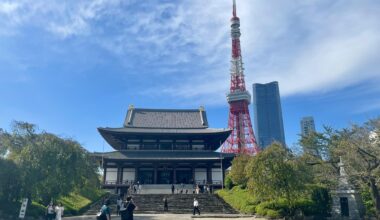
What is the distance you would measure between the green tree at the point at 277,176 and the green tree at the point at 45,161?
12.2 metres

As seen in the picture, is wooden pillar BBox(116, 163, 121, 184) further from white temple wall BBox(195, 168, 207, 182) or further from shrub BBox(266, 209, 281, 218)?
shrub BBox(266, 209, 281, 218)

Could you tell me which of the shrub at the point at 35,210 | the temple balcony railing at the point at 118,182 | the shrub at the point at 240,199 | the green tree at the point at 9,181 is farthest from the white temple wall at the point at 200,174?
the green tree at the point at 9,181

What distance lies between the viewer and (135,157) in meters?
38.0

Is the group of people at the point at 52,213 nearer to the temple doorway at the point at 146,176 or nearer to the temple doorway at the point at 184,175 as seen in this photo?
the temple doorway at the point at 146,176

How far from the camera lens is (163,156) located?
38969 mm

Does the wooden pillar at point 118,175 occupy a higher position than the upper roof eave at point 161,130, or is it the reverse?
the upper roof eave at point 161,130

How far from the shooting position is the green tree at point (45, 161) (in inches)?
779

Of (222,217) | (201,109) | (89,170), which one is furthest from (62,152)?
(201,109)

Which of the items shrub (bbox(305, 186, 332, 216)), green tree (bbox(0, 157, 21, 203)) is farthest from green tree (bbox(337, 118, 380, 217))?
green tree (bbox(0, 157, 21, 203))

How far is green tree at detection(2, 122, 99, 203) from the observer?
19781mm

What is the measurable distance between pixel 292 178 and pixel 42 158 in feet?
54.1

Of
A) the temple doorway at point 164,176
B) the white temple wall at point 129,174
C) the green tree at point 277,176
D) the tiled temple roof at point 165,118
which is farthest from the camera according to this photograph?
the tiled temple roof at point 165,118

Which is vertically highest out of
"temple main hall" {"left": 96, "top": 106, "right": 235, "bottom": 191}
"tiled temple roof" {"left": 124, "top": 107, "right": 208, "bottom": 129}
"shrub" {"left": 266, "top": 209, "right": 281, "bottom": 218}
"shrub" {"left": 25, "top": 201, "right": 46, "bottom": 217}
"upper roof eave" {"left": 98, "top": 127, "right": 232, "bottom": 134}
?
"tiled temple roof" {"left": 124, "top": 107, "right": 208, "bottom": 129}

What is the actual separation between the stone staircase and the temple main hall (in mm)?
7319
